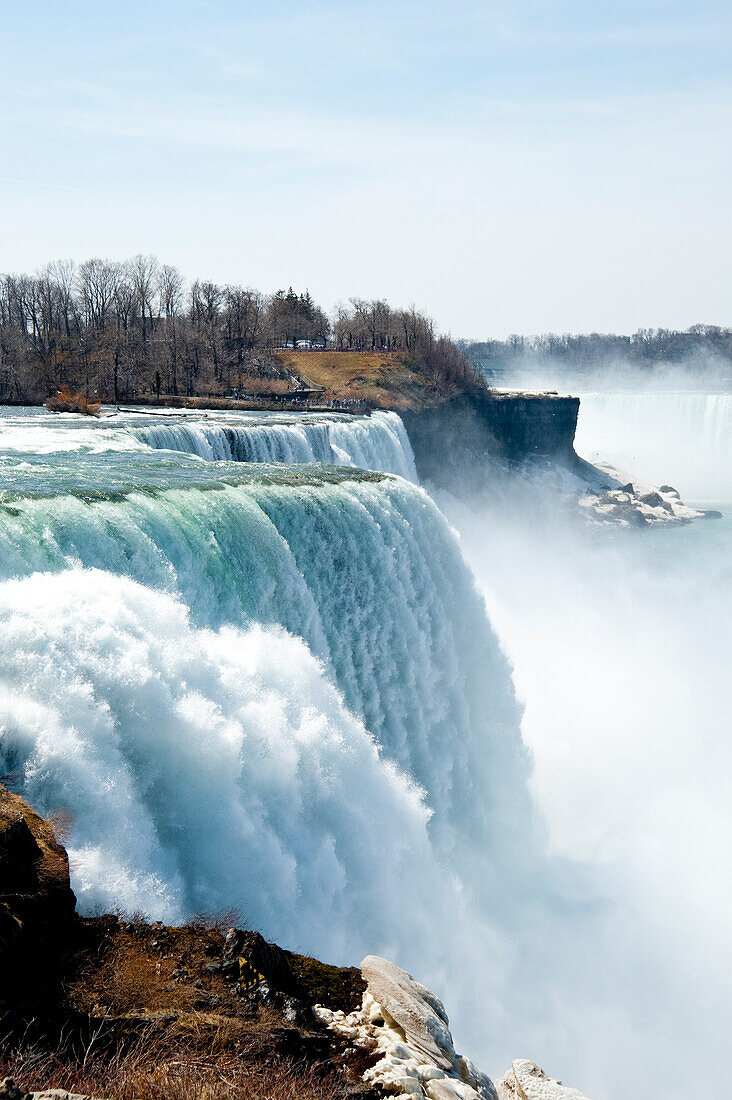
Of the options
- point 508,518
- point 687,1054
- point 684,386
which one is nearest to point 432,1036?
point 687,1054

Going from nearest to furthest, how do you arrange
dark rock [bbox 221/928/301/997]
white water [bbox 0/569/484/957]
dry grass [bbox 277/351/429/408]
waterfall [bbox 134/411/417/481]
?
dark rock [bbox 221/928/301/997]
white water [bbox 0/569/484/957]
waterfall [bbox 134/411/417/481]
dry grass [bbox 277/351/429/408]

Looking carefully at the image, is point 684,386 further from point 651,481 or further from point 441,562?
point 441,562

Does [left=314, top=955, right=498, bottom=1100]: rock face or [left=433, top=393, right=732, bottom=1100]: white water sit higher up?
[left=314, top=955, right=498, bottom=1100]: rock face

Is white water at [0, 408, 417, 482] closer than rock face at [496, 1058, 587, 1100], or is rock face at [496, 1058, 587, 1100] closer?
rock face at [496, 1058, 587, 1100]

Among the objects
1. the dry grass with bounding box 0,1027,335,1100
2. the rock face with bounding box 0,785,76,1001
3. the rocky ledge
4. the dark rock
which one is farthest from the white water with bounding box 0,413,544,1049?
the dry grass with bounding box 0,1027,335,1100

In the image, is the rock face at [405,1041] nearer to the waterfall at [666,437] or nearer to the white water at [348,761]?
the white water at [348,761]

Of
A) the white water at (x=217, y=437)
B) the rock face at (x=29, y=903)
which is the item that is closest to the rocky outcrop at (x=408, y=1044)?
the rock face at (x=29, y=903)

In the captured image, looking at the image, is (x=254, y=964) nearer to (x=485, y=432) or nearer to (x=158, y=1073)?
(x=158, y=1073)

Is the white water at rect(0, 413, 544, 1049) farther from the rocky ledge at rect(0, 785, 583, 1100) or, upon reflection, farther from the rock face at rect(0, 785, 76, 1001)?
the rocky ledge at rect(0, 785, 583, 1100)
